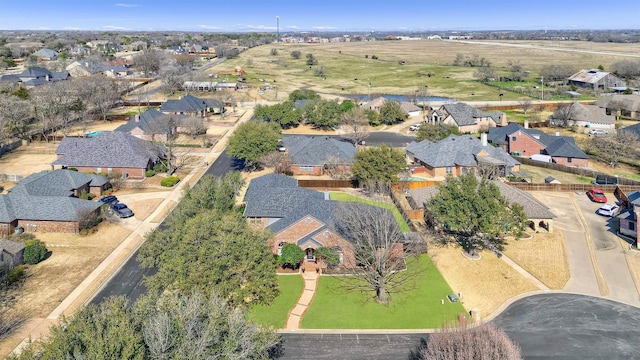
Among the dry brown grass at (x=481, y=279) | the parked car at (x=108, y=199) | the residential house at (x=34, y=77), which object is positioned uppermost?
the residential house at (x=34, y=77)

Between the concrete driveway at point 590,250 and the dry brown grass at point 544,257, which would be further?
the dry brown grass at point 544,257

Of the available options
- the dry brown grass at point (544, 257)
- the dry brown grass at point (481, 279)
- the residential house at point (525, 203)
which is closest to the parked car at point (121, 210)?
the residential house at point (525, 203)

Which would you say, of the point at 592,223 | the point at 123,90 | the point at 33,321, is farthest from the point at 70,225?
the point at 123,90

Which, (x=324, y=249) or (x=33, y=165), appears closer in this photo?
(x=324, y=249)

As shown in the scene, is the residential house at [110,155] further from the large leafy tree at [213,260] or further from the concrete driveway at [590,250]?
the concrete driveway at [590,250]

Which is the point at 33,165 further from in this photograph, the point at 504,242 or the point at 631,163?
the point at 631,163

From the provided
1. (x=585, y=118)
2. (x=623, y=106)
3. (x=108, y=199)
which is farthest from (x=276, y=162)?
(x=623, y=106)

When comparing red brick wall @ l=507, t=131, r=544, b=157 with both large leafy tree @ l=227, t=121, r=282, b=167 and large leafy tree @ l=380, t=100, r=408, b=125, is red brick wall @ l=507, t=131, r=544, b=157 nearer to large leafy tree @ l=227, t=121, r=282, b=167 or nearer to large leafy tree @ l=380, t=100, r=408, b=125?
large leafy tree @ l=380, t=100, r=408, b=125

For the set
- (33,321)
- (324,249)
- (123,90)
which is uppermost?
(123,90)
